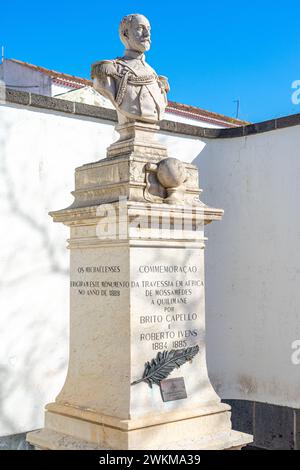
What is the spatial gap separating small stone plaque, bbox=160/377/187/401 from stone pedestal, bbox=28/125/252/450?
0.04ft

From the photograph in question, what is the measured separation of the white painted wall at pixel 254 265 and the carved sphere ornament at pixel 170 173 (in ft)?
9.08

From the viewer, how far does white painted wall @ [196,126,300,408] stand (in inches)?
277

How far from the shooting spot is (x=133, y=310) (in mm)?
4387

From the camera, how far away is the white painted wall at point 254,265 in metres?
7.03

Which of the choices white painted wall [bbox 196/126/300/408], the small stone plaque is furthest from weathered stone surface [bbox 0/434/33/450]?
white painted wall [bbox 196/126/300/408]

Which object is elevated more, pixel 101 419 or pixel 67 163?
pixel 67 163

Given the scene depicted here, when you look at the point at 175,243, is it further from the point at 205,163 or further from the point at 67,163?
the point at 205,163

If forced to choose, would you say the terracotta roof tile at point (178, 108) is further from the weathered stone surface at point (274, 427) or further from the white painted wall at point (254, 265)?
the weathered stone surface at point (274, 427)

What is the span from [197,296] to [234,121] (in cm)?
870

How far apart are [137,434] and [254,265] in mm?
3515

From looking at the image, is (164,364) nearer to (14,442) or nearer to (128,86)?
(128,86)

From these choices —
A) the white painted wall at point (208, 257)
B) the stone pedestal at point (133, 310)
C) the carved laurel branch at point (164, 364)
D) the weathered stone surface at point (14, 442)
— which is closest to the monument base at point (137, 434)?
the stone pedestal at point (133, 310)
